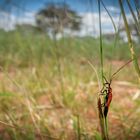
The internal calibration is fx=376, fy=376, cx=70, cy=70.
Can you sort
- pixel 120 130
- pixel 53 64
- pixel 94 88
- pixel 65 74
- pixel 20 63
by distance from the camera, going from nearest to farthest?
pixel 120 130
pixel 94 88
pixel 65 74
pixel 53 64
pixel 20 63

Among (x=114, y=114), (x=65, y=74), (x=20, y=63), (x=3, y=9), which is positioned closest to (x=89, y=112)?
(x=114, y=114)

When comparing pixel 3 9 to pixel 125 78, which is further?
pixel 125 78

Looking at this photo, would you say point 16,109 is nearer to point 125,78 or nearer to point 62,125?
point 62,125

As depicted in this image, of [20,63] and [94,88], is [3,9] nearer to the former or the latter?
[94,88]

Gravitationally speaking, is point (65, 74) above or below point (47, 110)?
above

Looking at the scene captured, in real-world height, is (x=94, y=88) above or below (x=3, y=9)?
below

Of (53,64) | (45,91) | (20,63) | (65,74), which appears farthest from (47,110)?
(20,63)

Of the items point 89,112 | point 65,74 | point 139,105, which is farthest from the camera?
point 65,74

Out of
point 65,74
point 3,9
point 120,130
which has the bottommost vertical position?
point 120,130

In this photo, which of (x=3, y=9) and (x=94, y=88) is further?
(x=94, y=88)
